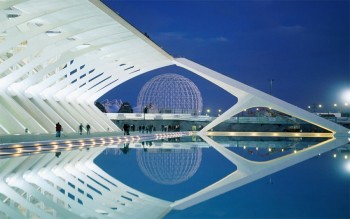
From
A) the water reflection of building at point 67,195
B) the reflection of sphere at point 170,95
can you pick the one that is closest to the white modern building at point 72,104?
the water reflection of building at point 67,195

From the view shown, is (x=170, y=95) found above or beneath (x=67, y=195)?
above

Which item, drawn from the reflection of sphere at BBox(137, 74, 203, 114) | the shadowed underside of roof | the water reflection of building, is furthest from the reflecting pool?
the reflection of sphere at BBox(137, 74, 203, 114)

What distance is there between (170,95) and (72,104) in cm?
2247

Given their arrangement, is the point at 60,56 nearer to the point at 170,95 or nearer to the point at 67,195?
the point at 67,195

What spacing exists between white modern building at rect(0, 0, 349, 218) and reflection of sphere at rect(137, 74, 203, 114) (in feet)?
45.4

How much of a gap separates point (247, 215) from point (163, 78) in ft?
165

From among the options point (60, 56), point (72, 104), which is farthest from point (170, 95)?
point (60, 56)

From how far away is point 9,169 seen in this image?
10.5m

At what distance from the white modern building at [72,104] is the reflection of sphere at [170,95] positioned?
45.4 ft

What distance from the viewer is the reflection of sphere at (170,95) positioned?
183ft

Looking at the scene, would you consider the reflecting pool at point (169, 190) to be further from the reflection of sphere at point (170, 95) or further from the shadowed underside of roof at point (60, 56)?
the reflection of sphere at point (170, 95)

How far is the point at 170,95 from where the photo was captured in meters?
57.6

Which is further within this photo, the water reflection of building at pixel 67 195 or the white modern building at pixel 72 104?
the white modern building at pixel 72 104

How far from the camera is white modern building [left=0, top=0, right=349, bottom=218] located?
273 inches
